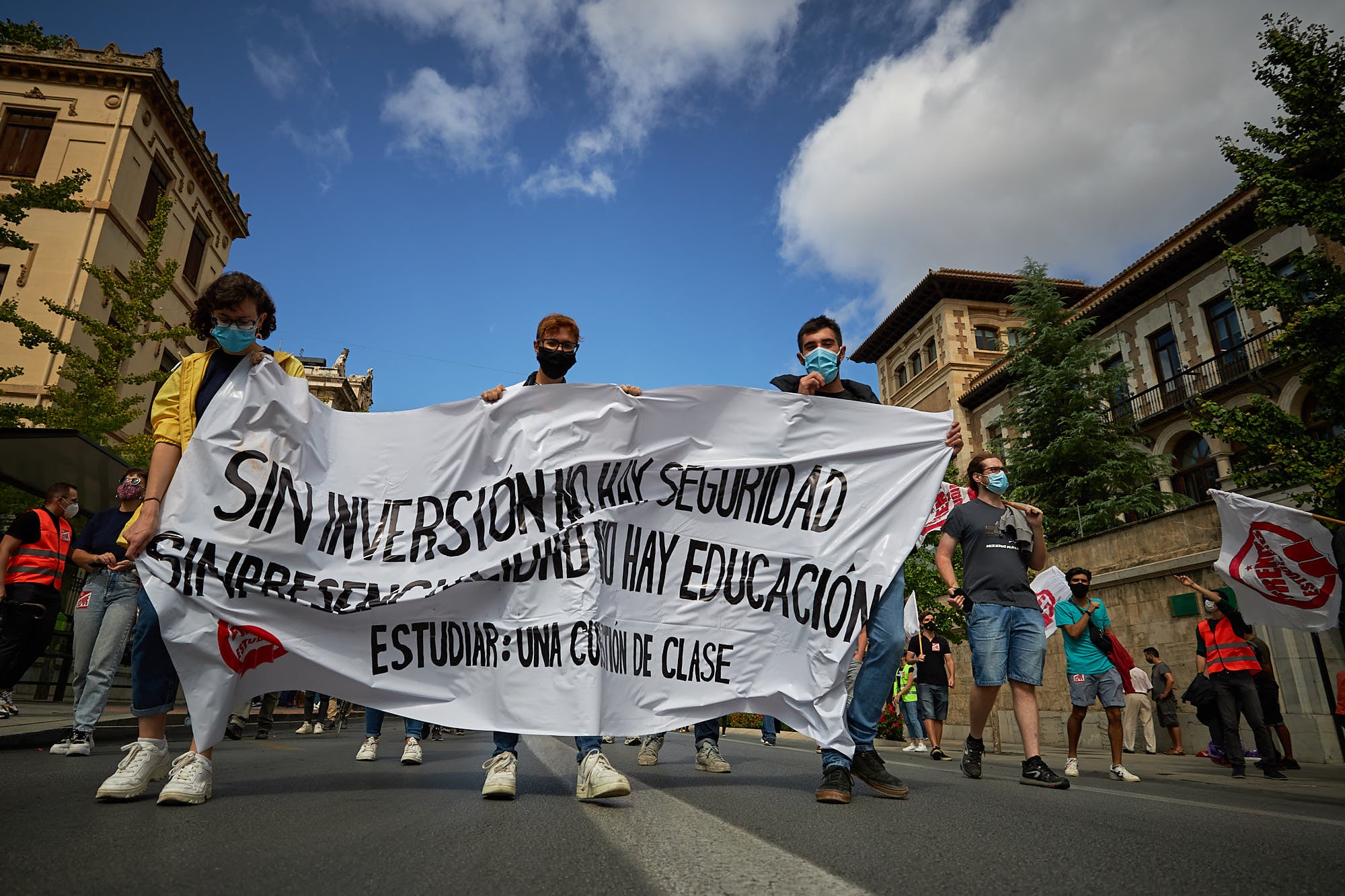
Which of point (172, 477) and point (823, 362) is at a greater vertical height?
point (823, 362)

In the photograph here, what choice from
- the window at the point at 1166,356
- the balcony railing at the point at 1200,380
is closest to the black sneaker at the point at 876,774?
the balcony railing at the point at 1200,380

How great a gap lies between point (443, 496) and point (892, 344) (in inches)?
1702

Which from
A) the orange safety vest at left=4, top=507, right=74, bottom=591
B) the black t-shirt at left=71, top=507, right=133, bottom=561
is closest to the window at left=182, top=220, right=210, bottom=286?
the orange safety vest at left=4, top=507, right=74, bottom=591

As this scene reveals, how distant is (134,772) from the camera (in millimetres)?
3273

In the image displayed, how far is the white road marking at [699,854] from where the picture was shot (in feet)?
6.61

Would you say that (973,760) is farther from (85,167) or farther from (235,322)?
(85,167)

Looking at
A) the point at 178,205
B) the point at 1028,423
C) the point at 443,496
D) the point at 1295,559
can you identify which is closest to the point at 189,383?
the point at 443,496

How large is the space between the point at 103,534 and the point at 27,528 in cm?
99

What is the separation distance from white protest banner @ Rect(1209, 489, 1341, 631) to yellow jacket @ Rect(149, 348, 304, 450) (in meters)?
9.16

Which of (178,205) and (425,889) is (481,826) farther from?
(178,205)

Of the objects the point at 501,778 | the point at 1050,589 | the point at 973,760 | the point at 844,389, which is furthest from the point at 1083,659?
the point at 501,778

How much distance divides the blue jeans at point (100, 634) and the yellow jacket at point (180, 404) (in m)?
2.71

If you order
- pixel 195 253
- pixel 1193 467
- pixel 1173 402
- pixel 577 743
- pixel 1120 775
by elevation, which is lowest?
pixel 1120 775

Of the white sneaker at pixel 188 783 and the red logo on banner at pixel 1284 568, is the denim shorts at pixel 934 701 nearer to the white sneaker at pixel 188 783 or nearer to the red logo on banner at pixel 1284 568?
the red logo on banner at pixel 1284 568
